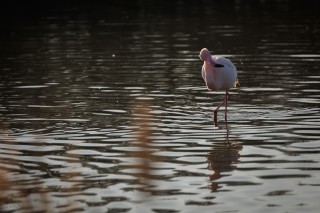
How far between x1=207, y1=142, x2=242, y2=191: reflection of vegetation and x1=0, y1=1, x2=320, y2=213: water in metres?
0.03

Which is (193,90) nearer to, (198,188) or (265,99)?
(265,99)

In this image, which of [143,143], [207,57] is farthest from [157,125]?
[143,143]

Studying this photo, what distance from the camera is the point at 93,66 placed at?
24.2 metres

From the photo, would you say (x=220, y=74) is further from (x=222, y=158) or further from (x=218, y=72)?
(x=222, y=158)

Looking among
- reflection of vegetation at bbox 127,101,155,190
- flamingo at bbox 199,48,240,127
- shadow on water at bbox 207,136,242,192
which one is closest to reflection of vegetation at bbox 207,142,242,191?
shadow on water at bbox 207,136,242,192

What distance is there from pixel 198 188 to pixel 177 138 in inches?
128

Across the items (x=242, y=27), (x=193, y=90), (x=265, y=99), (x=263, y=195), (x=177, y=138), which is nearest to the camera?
(x=263, y=195)

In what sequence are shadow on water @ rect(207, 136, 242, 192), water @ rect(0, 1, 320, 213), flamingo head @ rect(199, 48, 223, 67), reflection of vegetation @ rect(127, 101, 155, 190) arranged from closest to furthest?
1. reflection of vegetation @ rect(127, 101, 155, 190)
2. water @ rect(0, 1, 320, 213)
3. shadow on water @ rect(207, 136, 242, 192)
4. flamingo head @ rect(199, 48, 223, 67)

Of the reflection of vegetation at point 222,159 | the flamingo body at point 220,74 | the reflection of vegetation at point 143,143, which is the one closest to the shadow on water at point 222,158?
the reflection of vegetation at point 222,159

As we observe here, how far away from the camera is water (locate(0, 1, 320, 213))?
10062 mm

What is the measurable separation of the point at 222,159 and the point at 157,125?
2849 millimetres

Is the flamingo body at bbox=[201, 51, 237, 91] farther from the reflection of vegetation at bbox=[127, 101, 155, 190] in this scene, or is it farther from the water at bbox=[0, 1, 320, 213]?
the reflection of vegetation at bbox=[127, 101, 155, 190]

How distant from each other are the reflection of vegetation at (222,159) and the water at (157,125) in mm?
28

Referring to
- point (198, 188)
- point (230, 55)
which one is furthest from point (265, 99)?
point (230, 55)
